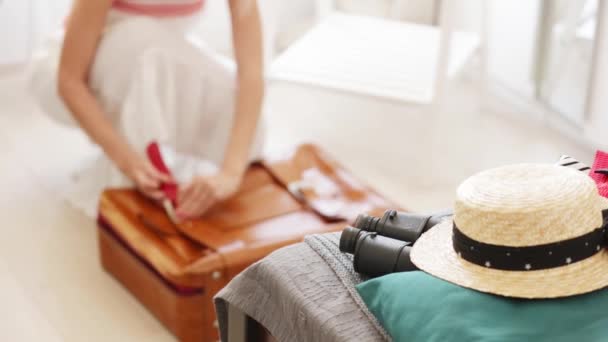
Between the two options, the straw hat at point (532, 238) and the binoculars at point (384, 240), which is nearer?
the straw hat at point (532, 238)

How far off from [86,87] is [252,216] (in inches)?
16.5

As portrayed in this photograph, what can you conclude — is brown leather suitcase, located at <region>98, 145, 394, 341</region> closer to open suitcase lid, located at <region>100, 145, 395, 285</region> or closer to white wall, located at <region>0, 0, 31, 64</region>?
open suitcase lid, located at <region>100, 145, 395, 285</region>

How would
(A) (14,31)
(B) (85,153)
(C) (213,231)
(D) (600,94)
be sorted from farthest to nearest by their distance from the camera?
(A) (14,31), (B) (85,153), (D) (600,94), (C) (213,231)

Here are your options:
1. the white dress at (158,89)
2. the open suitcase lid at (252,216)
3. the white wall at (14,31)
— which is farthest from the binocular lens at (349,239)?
the white wall at (14,31)

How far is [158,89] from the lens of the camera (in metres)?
1.84

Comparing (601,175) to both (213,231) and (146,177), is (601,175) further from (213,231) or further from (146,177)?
(146,177)

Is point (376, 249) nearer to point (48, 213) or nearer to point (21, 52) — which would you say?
point (48, 213)

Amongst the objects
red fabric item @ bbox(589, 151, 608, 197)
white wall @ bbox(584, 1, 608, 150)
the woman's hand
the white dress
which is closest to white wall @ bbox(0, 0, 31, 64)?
the white dress

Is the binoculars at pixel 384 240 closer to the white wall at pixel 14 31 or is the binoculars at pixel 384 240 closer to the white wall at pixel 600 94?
the white wall at pixel 600 94

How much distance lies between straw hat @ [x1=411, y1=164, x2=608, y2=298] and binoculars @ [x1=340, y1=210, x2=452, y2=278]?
2.3 inches

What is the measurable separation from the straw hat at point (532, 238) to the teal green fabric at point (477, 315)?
0.01 meters

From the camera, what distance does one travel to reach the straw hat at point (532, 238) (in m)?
0.93

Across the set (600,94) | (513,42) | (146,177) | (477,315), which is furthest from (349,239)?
(513,42)

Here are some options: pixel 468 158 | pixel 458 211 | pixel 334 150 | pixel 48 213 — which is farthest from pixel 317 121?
pixel 458 211
